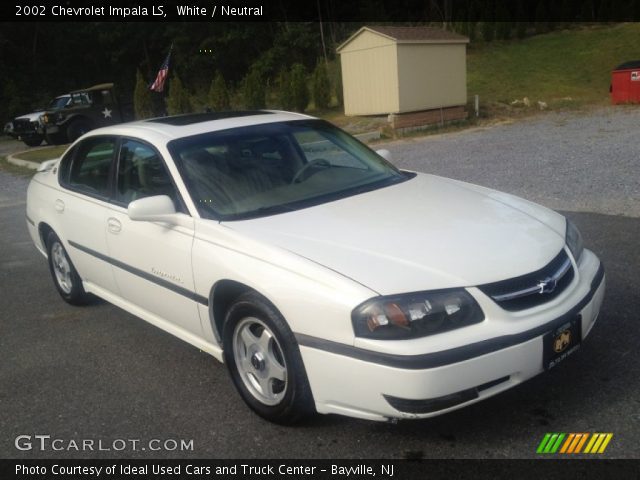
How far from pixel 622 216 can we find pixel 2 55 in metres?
40.6

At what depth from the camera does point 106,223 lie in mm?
4090

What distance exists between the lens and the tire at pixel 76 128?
21.8 m

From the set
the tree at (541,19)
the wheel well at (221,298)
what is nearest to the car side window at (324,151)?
the wheel well at (221,298)

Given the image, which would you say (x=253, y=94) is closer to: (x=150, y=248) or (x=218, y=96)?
(x=218, y=96)

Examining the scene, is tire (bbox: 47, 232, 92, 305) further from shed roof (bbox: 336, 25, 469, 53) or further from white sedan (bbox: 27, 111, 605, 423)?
shed roof (bbox: 336, 25, 469, 53)

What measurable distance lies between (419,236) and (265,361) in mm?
964

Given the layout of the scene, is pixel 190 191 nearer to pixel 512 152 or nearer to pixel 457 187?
pixel 457 187

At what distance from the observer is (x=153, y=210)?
135 inches

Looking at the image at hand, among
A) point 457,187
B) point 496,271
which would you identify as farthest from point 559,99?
point 496,271

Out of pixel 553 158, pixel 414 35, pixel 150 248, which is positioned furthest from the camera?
pixel 414 35

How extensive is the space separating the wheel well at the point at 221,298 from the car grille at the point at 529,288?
45.5 inches

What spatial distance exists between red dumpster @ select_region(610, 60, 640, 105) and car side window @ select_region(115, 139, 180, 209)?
16931 mm

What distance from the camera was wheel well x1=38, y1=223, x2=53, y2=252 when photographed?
5070 mm

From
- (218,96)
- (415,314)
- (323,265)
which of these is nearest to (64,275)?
(323,265)
